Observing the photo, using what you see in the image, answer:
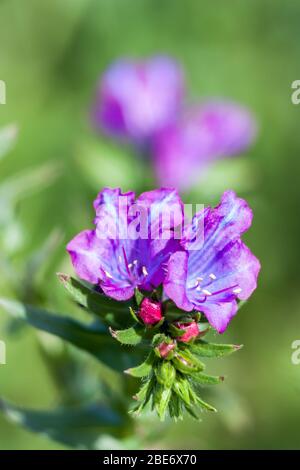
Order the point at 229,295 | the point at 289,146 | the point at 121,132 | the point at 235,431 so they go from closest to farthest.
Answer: the point at 229,295, the point at 235,431, the point at 121,132, the point at 289,146

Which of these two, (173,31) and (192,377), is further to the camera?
(173,31)

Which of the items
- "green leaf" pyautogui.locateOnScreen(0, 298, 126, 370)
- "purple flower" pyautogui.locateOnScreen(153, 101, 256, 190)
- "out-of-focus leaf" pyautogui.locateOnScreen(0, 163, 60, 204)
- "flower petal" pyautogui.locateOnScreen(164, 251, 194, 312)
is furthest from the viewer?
"purple flower" pyautogui.locateOnScreen(153, 101, 256, 190)

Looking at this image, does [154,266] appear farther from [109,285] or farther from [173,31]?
[173,31]

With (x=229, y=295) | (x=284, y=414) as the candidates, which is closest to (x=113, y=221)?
(x=229, y=295)

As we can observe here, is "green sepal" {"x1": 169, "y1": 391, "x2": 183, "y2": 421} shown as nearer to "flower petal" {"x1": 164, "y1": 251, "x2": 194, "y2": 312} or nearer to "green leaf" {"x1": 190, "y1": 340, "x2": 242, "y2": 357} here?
"green leaf" {"x1": 190, "y1": 340, "x2": 242, "y2": 357}

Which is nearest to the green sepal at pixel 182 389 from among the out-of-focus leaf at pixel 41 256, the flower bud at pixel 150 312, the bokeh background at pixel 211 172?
the flower bud at pixel 150 312

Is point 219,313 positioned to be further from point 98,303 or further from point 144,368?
point 98,303

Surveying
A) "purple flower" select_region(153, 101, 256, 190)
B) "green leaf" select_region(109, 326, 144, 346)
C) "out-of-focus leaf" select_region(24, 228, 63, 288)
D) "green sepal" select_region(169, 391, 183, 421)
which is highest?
"purple flower" select_region(153, 101, 256, 190)

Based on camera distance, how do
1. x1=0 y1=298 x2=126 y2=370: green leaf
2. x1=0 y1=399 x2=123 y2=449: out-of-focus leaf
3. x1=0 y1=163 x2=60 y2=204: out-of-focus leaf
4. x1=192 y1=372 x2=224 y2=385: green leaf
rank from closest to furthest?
x1=192 y1=372 x2=224 y2=385: green leaf
x1=0 y1=298 x2=126 y2=370: green leaf
x1=0 y1=399 x2=123 y2=449: out-of-focus leaf
x1=0 y1=163 x2=60 y2=204: out-of-focus leaf

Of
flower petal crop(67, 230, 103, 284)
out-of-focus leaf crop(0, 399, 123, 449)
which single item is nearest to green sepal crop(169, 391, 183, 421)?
flower petal crop(67, 230, 103, 284)
